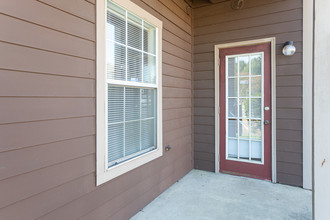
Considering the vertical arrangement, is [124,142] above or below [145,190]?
above

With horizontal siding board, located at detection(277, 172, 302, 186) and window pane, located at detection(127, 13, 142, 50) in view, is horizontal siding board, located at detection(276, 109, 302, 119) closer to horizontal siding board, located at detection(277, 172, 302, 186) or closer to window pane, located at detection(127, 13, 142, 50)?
horizontal siding board, located at detection(277, 172, 302, 186)

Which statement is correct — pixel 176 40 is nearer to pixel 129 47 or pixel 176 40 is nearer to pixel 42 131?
pixel 129 47

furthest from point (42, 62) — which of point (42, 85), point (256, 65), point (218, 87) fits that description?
point (256, 65)

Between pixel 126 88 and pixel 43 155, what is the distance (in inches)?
37.5

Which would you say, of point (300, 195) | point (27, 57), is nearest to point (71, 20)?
point (27, 57)

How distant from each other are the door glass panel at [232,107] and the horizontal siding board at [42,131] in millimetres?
2384

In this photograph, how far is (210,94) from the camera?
3369mm

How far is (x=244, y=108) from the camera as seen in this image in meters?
3.17

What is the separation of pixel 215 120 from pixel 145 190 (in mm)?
1692

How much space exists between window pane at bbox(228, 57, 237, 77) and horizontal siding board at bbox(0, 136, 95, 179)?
2.50m
